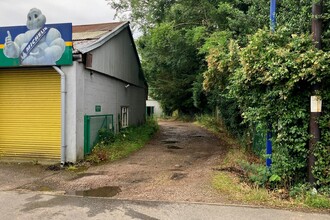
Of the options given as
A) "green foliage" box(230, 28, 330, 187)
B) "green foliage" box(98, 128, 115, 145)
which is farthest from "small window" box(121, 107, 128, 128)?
"green foliage" box(230, 28, 330, 187)

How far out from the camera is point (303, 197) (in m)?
5.85

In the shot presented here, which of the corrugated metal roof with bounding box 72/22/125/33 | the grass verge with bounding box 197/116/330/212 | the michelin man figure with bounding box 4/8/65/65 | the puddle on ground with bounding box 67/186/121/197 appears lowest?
the puddle on ground with bounding box 67/186/121/197

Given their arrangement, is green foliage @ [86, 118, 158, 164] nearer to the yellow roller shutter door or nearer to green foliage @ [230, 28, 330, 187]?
the yellow roller shutter door

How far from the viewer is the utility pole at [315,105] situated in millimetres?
5953

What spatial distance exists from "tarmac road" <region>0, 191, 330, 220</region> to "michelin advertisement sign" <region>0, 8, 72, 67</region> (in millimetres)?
5011

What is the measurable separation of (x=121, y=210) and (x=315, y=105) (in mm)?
4381

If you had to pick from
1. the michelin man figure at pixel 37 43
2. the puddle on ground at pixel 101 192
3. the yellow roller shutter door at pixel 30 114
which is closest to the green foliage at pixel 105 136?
the yellow roller shutter door at pixel 30 114

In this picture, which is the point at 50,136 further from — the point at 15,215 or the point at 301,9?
the point at 301,9

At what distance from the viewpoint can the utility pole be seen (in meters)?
5.95

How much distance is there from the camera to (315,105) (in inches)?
234

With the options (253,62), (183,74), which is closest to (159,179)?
(253,62)

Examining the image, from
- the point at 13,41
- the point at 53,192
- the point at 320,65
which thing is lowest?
the point at 53,192

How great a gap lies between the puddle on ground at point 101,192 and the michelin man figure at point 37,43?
479 centimetres

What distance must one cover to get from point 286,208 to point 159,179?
11.1ft
